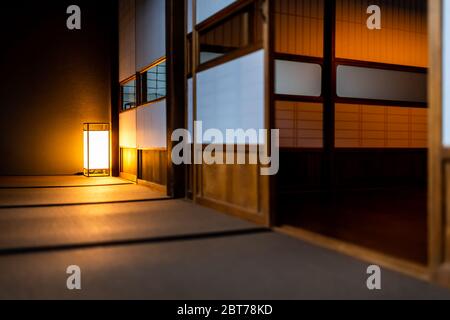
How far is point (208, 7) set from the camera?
4.75 metres

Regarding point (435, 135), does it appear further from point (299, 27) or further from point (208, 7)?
point (299, 27)

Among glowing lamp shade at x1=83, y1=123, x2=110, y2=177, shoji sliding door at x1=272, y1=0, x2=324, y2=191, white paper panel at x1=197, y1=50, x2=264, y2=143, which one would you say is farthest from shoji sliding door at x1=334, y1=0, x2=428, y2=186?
glowing lamp shade at x1=83, y1=123, x2=110, y2=177

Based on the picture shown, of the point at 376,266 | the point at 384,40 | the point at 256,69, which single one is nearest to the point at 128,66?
the point at 384,40

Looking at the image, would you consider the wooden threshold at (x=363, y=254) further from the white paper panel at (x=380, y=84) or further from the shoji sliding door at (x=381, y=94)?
the white paper panel at (x=380, y=84)

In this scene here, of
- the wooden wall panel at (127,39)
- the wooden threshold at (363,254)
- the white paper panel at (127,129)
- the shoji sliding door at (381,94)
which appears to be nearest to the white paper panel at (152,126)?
the white paper panel at (127,129)

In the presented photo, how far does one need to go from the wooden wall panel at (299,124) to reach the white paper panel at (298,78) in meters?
0.15

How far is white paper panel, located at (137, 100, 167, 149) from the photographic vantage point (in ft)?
21.0

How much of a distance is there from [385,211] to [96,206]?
301 centimetres

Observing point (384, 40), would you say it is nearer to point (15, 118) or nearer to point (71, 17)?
point (71, 17)

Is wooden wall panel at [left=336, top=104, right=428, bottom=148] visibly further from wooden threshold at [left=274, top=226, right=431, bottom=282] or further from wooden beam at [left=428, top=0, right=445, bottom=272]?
wooden beam at [left=428, top=0, right=445, bottom=272]
